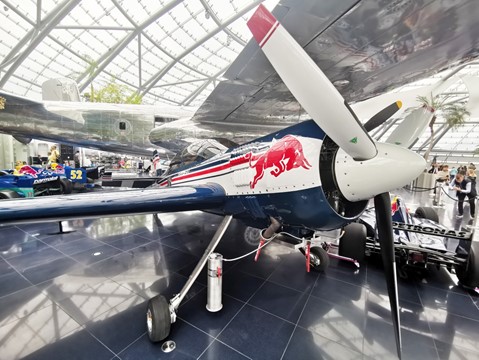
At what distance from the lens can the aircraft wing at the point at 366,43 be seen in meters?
3.20

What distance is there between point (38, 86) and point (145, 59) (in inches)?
483

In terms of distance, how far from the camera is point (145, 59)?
86.0ft

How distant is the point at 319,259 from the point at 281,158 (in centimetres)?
218

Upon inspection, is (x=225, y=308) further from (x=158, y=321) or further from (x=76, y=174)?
(x=76, y=174)

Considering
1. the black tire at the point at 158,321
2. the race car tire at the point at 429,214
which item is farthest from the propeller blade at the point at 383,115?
the race car tire at the point at 429,214

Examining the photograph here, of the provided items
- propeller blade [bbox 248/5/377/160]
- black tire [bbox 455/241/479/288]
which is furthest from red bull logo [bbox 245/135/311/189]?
black tire [bbox 455/241/479/288]

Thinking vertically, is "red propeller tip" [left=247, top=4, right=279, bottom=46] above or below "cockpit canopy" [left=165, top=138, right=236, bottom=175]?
above

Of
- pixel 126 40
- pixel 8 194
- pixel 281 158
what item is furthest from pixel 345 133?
pixel 126 40

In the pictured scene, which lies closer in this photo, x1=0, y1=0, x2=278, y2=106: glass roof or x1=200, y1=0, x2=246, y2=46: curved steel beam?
x1=0, y1=0, x2=278, y2=106: glass roof

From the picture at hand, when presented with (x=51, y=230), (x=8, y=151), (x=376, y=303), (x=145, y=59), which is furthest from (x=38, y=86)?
(x=376, y=303)

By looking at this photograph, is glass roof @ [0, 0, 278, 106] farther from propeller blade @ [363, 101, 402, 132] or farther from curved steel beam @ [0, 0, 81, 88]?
propeller blade @ [363, 101, 402, 132]

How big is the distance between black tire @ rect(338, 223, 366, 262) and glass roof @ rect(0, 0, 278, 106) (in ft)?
53.5

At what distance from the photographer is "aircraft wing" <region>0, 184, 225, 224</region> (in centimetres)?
198

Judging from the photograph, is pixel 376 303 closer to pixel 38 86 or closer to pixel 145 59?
pixel 145 59
